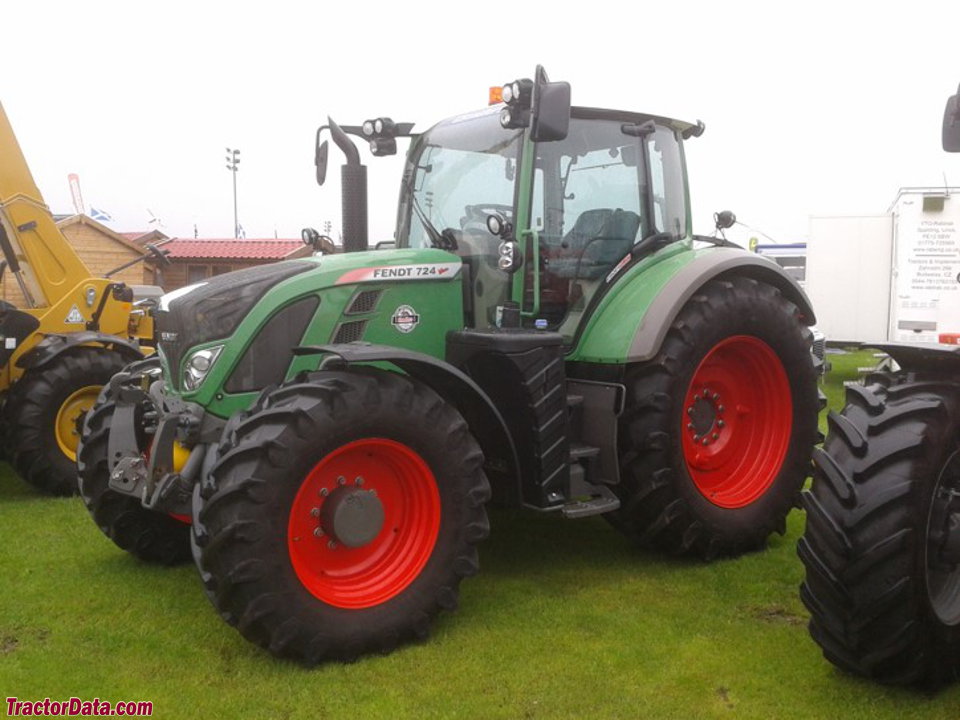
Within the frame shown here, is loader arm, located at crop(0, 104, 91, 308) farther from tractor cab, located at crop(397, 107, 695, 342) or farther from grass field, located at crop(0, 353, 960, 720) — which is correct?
tractor cab, located at crop(397, 107, 695, 342)

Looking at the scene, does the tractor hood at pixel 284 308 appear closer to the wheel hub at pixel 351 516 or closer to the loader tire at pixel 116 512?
the loader tire at pixel 116 512

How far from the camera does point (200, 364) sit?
13.6ft

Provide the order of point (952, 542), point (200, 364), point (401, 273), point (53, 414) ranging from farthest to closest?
1. point (53, 414)
2. point (401, 273)
3. point (200, 364)
4. point (952, 542)

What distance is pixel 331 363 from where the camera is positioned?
390cm

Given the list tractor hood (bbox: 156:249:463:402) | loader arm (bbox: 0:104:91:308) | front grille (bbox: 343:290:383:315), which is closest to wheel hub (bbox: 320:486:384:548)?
tractor hood (bbox: 156:249:463:402)

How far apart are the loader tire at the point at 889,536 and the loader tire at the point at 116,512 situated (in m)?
3.14

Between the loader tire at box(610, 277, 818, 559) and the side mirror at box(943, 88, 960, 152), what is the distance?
1288 mm

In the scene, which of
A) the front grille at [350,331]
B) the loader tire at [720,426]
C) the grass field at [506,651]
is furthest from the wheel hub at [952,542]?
the front grille at [350,331]

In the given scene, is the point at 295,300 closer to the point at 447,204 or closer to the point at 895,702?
the point at 447,204

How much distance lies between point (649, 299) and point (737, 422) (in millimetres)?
1032

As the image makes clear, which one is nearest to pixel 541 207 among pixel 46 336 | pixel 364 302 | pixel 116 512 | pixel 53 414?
pixel 364 302

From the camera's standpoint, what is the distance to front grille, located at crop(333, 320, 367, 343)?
4.36 meters

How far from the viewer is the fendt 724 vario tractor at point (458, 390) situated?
12.1 feet

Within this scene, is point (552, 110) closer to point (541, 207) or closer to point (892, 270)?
point (541, 207)
